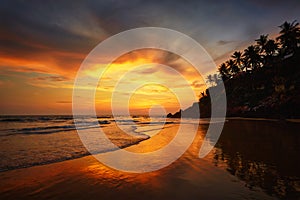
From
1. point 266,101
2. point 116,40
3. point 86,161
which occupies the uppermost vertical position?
point 116,40

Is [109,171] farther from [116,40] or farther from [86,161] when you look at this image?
[116,40]

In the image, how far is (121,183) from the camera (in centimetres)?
598

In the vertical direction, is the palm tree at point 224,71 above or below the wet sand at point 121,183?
above

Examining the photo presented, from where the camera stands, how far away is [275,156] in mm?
8617

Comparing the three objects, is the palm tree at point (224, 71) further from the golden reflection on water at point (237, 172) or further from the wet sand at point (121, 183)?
the wet sand at point (121, 183)

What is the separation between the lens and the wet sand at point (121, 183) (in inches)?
195

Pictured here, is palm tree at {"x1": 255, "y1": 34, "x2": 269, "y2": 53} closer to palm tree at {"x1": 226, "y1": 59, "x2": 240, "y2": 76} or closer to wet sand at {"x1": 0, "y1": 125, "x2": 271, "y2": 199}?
palm tree at {"x1": 226, "y1": 59, "x2": 240, "y2": 76}

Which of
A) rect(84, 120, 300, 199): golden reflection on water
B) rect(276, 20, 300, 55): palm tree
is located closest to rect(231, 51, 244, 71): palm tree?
rect(276, 20, 300, 55): palm tree

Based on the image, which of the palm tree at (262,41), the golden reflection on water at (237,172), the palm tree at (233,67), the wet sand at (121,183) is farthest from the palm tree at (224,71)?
the wet sand at (121,183)

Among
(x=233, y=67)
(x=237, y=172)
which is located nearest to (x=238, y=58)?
(x=233, y=67)

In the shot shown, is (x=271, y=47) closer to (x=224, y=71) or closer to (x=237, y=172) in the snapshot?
(x=224, y=71)

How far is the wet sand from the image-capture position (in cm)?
495

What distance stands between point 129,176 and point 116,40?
52.5 ft

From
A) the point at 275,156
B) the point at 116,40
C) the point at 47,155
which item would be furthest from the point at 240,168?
the point at 116,40
